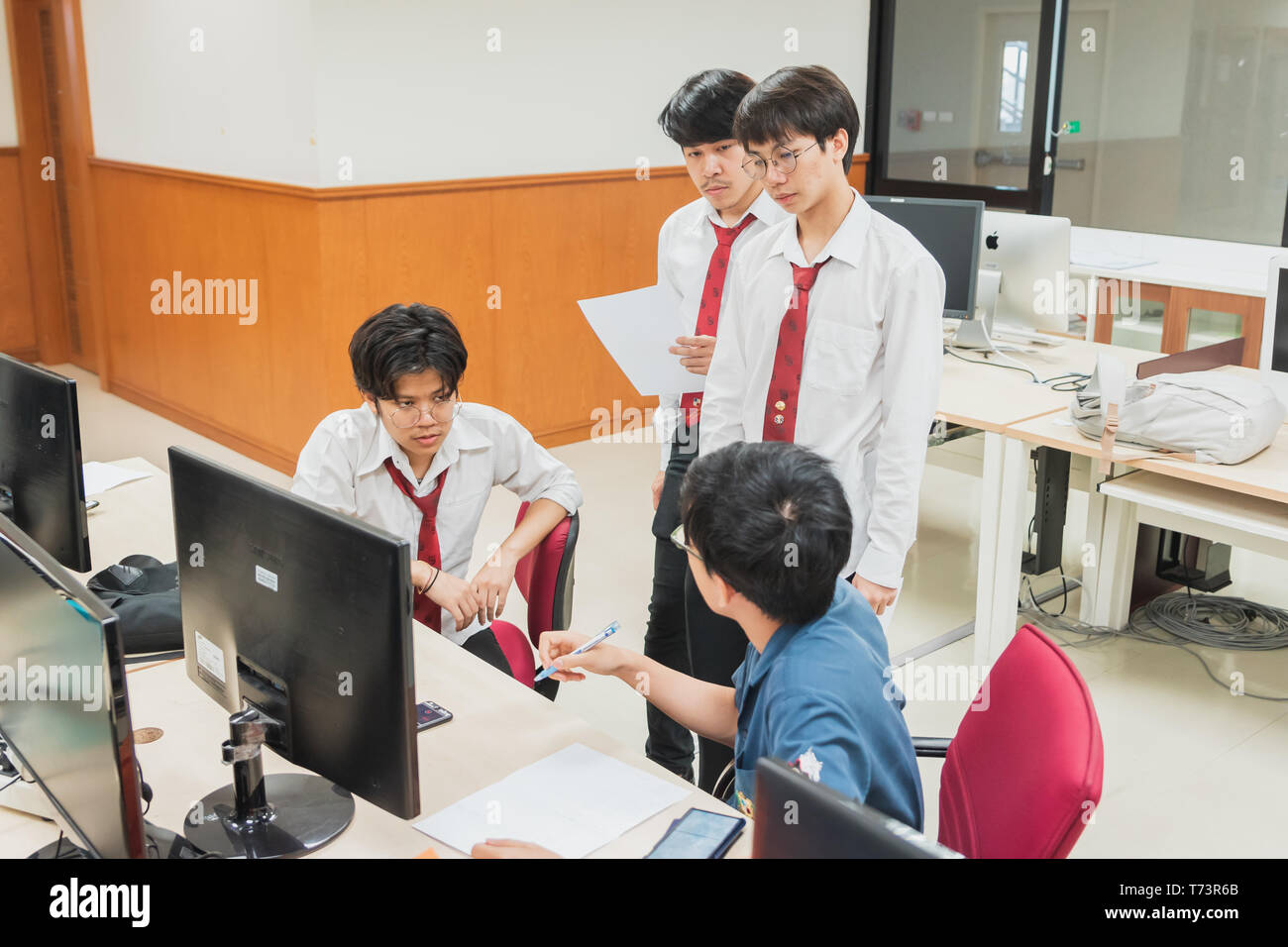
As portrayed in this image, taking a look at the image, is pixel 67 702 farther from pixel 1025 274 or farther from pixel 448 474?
pixel 1025 274

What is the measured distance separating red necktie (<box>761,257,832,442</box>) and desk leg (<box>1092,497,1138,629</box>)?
1807 millimetres

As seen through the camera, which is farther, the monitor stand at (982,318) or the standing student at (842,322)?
the monitor stand at (982,318)

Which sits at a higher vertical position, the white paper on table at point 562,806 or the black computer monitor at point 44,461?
the black computer monitor at point 44,461

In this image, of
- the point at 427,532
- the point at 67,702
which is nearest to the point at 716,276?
the point at 427,532

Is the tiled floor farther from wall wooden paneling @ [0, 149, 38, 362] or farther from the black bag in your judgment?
wall wooden paneling @ [0, 149, 38, 362]

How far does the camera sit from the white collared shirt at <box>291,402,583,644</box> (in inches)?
84.4

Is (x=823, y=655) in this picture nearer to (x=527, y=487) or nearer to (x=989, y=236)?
(x=527, y=487)

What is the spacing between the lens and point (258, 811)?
1501 millimetres

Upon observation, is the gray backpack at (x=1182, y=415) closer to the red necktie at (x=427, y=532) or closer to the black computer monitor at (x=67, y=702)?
the red necktie at (x=427, y=532)

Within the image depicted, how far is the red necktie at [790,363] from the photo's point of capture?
2.07m

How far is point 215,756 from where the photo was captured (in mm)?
1656

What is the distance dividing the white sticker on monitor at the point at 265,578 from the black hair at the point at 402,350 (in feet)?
2.33

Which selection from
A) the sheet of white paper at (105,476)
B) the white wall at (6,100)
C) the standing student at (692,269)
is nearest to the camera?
the standing student at (692,269)

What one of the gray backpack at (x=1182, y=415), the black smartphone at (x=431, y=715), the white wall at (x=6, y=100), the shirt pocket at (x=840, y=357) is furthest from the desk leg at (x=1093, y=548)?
the white wall at (x=6, y=100)
